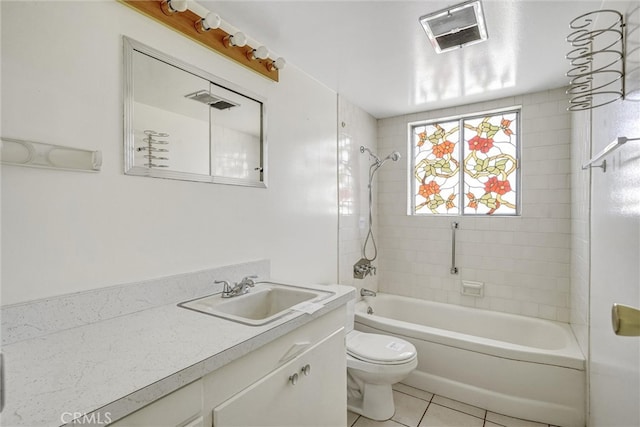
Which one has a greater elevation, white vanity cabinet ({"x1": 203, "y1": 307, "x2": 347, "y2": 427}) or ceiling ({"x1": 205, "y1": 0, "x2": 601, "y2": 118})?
ceiling ({"x1": 205, "y1": 0, "x2": 601, "y2": 118})

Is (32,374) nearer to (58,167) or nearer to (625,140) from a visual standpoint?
(58,167)

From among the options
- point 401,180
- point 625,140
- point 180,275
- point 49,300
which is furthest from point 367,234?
point 49,300

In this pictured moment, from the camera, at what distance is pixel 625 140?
38.2 inches

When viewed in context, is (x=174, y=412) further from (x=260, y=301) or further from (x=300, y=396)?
(x=260, y=301)

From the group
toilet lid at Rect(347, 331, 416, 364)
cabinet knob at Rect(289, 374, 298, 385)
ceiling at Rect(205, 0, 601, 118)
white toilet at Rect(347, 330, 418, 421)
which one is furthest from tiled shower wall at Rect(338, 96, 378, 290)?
cabinet knob at Rect(289, 374, 298, 385)

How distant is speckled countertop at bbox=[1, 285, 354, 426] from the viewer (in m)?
0.65

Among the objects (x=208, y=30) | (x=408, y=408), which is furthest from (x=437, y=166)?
(x=208, y=30)

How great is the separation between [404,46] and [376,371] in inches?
80.7

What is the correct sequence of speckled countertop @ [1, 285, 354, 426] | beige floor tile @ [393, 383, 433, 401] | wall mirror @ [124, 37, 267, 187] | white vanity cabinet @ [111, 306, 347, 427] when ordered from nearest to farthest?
speckled countertop @ [1, 285, 354, 426]
white vanity cabinet @ [111, 306, 347, 427]
wall mirror @ [124, 37, 267, 187]
beige floor tile @ [393, 383, 433, 401]

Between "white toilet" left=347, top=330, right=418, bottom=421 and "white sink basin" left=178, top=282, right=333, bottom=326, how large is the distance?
735 mm

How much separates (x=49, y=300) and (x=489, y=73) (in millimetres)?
2868

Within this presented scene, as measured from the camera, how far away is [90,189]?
1.15 metres

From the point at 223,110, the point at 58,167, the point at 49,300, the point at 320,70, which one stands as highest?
the point at 320,70

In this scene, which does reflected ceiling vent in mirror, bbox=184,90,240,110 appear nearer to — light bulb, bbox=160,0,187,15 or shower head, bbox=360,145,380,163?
light bulb, bbox=160,0,187,15
